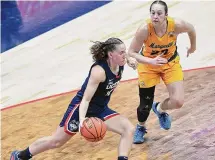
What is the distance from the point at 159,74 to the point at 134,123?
101cm

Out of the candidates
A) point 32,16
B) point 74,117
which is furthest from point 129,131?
point 32,16

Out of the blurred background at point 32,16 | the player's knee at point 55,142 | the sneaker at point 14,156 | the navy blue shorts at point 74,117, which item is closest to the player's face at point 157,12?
the navy blue shorts at point 74,117

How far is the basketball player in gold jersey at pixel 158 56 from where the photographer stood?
730 centimetres

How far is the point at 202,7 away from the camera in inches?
523

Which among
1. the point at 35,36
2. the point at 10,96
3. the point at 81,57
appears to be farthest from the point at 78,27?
the point at 10,96

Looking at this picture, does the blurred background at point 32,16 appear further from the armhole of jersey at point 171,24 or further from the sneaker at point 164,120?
the armhole of jersey at point 171,24

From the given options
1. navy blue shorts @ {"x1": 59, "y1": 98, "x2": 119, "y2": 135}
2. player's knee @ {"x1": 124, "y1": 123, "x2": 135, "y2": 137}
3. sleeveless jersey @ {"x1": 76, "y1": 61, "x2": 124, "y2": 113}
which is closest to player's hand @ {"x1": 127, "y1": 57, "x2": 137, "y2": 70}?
sleeveless jersey @ {"x1": 76, "y1": 61, "x2": 124, "y2": 113}

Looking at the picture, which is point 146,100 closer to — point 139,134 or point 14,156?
point 139,134

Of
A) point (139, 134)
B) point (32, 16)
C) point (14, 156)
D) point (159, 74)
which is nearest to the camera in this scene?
point (14, 156)

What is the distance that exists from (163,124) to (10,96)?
349 centimetres

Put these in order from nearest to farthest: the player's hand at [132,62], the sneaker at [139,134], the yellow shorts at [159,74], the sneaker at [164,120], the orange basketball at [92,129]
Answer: the orange basketball at [92,129] < the player's hand at [132,62] < the yellow shorts at [159,74] < the sneaker at [139,134] < the sneaker at [164,120]

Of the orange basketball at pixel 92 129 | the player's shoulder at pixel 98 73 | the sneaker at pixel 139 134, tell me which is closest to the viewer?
the orange basketball at pixel 92 129

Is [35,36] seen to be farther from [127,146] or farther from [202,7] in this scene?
[127,146]

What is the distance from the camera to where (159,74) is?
25.1ft
